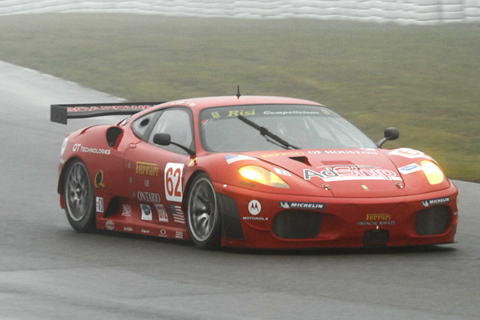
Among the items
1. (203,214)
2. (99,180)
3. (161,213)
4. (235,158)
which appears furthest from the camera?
(99,180)

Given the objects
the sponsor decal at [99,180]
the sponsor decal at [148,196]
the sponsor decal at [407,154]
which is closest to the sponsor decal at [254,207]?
the sponsor decal at [148,196]

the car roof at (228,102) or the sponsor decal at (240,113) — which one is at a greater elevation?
the car roof at (228,102)

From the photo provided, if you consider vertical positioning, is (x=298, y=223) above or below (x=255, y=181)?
below

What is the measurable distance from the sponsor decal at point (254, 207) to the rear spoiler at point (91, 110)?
3.02 metres

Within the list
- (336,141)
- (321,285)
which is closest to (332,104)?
(336,141)

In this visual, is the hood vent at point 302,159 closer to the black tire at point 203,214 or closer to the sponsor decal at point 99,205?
the black tire at point 203,214

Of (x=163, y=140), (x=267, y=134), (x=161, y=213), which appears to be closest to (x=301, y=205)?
(x=267, y=134)

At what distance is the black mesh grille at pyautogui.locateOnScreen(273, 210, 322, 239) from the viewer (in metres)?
6.47

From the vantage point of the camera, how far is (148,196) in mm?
7656

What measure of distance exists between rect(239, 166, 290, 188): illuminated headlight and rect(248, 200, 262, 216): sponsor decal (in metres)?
0.16

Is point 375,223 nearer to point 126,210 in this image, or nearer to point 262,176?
point 262,176

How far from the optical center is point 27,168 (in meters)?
12.3

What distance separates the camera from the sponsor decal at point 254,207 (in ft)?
21.3

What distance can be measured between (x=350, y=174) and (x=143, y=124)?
2.36 metres
